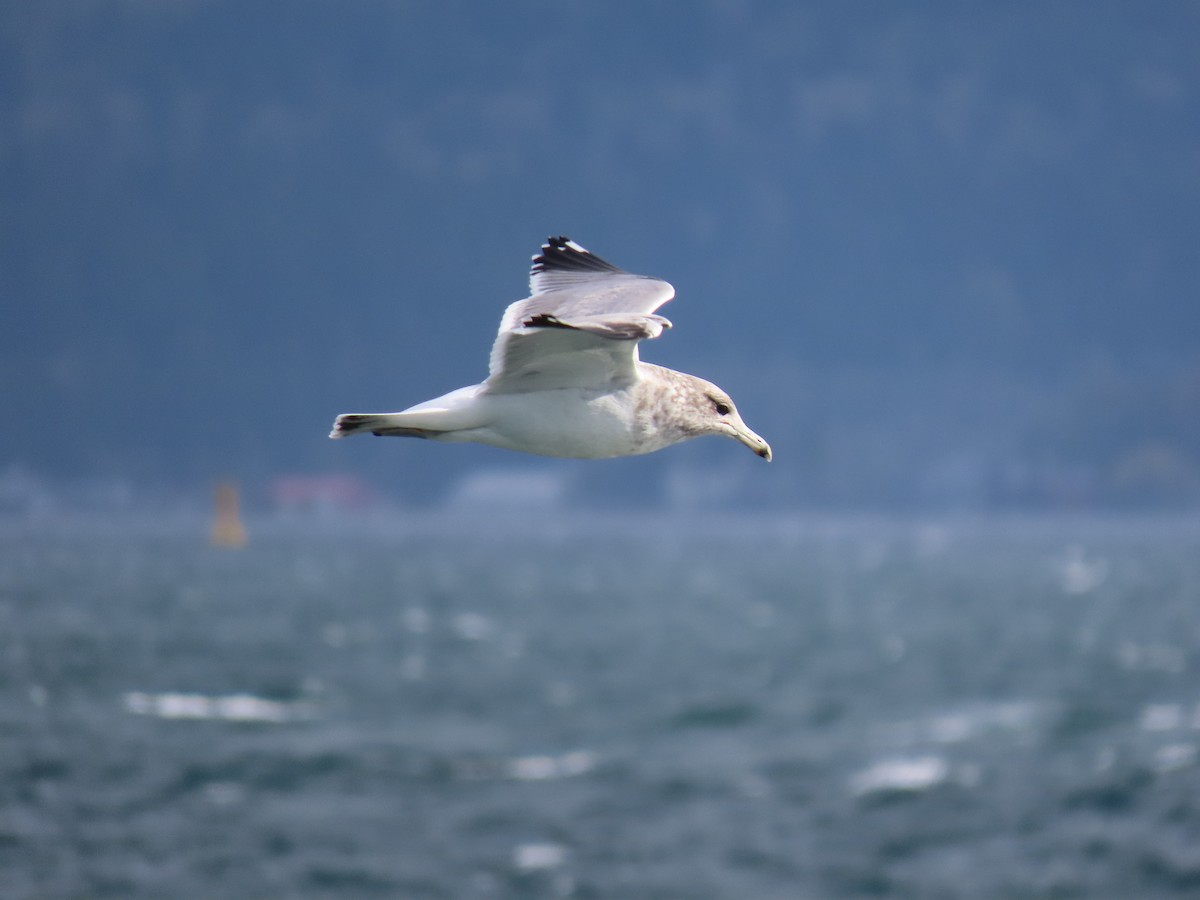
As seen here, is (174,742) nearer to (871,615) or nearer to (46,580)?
(871,615)

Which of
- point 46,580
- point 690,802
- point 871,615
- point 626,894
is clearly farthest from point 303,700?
point 46,580

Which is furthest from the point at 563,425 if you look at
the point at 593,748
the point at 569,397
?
the point at 593,748

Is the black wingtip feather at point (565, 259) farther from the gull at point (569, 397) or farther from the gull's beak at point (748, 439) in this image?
the gull's beak at point (748, 439)

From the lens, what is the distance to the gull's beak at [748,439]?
1028cm

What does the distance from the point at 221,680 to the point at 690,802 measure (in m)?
26.6

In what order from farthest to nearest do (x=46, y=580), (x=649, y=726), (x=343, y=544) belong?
1. (x=343, y=544)
2. (x=46, y=580)
3. (x=649, y=726)

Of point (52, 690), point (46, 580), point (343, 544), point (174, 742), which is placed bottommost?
point (174, 742)

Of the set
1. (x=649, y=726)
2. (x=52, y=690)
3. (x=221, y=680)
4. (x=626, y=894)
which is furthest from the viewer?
(x=221, y=680)

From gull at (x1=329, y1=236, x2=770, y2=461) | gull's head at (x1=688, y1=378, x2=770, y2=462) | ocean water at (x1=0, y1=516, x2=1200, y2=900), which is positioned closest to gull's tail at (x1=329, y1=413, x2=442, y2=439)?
gull at (x1=329, y1=236, x2=770, y2=461)

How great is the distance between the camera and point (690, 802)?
41.3 m

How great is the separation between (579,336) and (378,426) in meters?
1.21

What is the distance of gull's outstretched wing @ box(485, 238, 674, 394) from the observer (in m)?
8.84

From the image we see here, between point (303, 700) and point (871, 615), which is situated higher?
point (871, 615)

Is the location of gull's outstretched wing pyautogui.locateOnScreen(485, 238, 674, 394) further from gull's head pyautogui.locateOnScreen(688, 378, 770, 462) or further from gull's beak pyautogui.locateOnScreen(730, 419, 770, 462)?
gull's beak pyautogui.locateOnScreen(730, 419, 770, 462)
